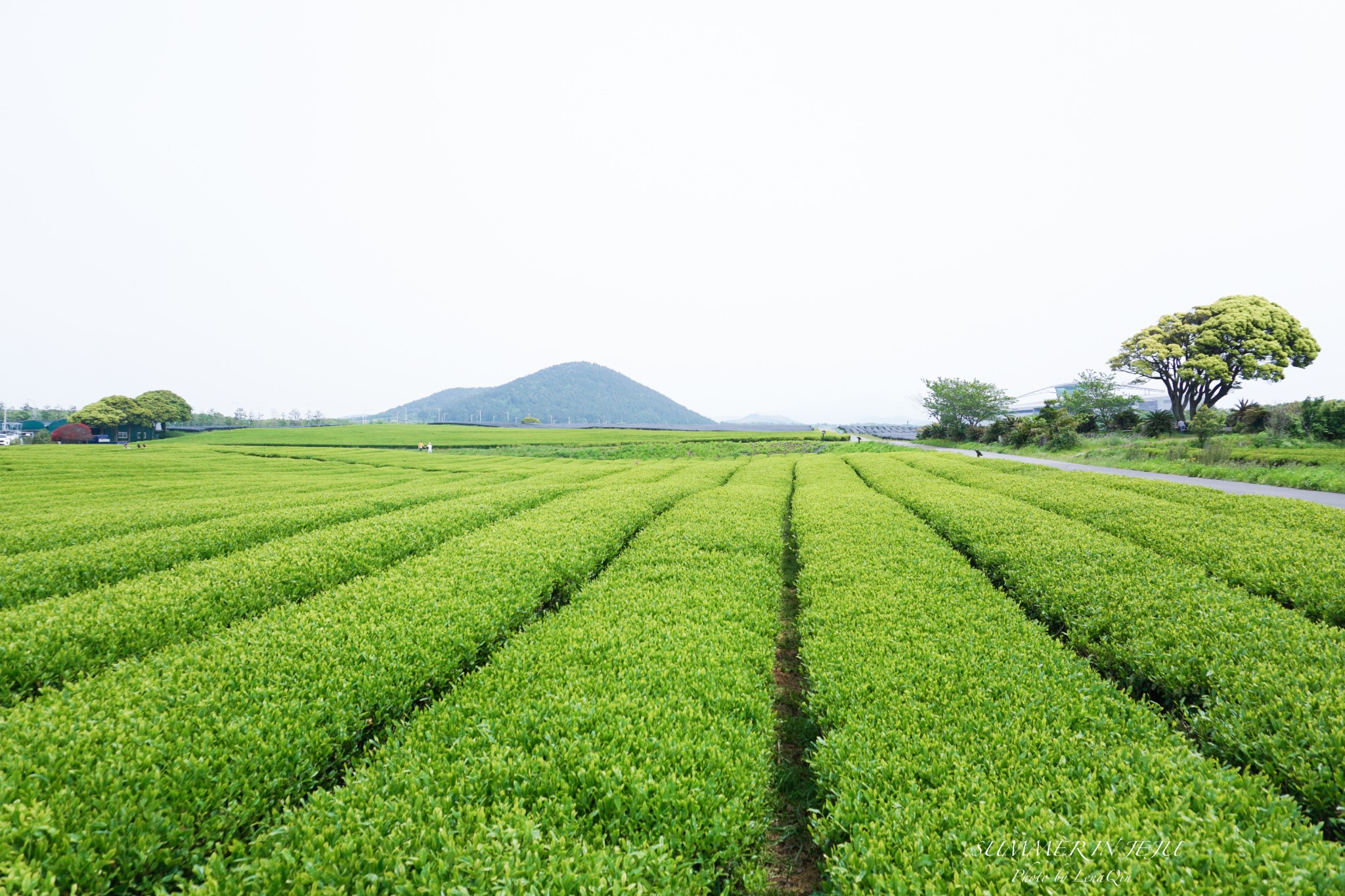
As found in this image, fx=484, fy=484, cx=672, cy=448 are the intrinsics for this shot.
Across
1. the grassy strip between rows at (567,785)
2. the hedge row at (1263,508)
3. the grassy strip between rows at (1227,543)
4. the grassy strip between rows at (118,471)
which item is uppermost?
the hedge row at (1263,508)

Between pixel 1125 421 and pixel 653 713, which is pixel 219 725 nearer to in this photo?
pixel 653 713

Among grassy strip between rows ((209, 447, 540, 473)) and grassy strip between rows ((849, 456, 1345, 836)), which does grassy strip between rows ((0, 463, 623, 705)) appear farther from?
grassy strip between rows ((209, 447, 540, 473))

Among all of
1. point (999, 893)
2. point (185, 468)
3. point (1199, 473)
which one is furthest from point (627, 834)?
point (185, 468)

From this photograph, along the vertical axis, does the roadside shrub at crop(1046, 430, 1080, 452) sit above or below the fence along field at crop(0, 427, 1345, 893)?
above

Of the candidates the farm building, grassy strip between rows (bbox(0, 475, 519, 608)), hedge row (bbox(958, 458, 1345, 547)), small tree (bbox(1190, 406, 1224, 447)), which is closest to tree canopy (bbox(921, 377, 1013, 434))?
small tree (bbox(1190, 406, 1224, 447))

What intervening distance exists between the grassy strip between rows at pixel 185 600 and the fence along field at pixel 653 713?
0.05 meters

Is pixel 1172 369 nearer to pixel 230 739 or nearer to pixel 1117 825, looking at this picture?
pixel 1117 825

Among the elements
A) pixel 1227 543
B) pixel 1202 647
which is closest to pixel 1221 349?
pixel 1227 543

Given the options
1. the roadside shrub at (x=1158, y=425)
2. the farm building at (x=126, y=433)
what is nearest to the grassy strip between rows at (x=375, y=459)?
the roadside shrub at (x=1158, y=425)

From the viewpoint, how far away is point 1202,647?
18.5ft

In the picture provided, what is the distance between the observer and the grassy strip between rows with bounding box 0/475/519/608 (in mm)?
8547

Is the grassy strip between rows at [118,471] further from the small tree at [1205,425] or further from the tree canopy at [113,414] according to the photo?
the tree canopy at [113,414]

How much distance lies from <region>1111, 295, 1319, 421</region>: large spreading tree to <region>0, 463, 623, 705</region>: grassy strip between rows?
56129mm

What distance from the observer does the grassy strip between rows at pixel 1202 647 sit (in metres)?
4.14
